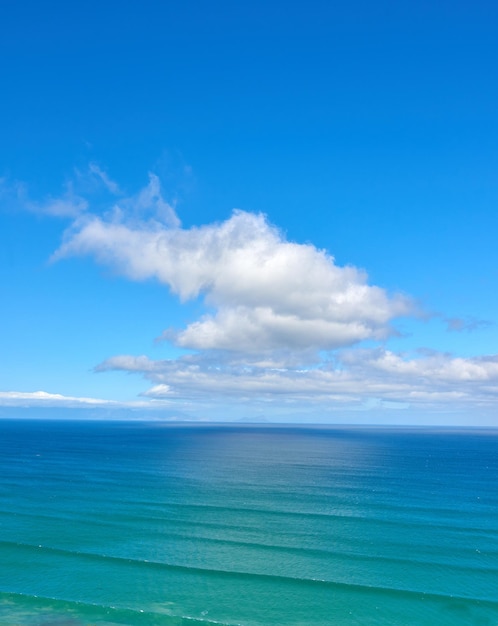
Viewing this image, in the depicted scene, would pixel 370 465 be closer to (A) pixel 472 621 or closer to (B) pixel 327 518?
(B) pixel 327 518

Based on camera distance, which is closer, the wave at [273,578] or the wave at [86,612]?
the wave at [86,612]

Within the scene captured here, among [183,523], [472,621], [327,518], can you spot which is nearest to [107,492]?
[183,523]

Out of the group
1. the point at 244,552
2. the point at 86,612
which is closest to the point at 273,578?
the point at 244,552

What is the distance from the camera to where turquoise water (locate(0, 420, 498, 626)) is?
36.5 meters

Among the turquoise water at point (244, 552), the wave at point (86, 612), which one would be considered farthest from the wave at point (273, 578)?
the wave at point (86, 612)

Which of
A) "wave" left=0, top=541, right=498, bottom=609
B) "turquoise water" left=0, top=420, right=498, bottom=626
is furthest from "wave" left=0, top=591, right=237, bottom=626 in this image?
"wave" left=0, top=541, right=498, bottom=609

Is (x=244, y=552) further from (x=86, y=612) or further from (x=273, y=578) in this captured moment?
(x=86, y=612)

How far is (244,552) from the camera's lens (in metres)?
48.3

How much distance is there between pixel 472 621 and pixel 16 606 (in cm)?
3489

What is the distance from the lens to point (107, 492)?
3061 inches

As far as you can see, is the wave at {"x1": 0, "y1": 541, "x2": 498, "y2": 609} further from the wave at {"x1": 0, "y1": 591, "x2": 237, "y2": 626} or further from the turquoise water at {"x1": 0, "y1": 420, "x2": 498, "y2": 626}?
the wave at {"x1": 0, "y1": 591, "x2": 237, "y2": 626}

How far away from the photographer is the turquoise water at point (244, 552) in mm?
36531

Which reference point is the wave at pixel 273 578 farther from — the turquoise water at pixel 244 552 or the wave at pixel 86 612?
the wave at pixel 86 612

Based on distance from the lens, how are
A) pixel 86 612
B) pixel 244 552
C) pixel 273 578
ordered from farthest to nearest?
1. pixel 244 552
2. pixel 273 578
3. pixel 86 612
